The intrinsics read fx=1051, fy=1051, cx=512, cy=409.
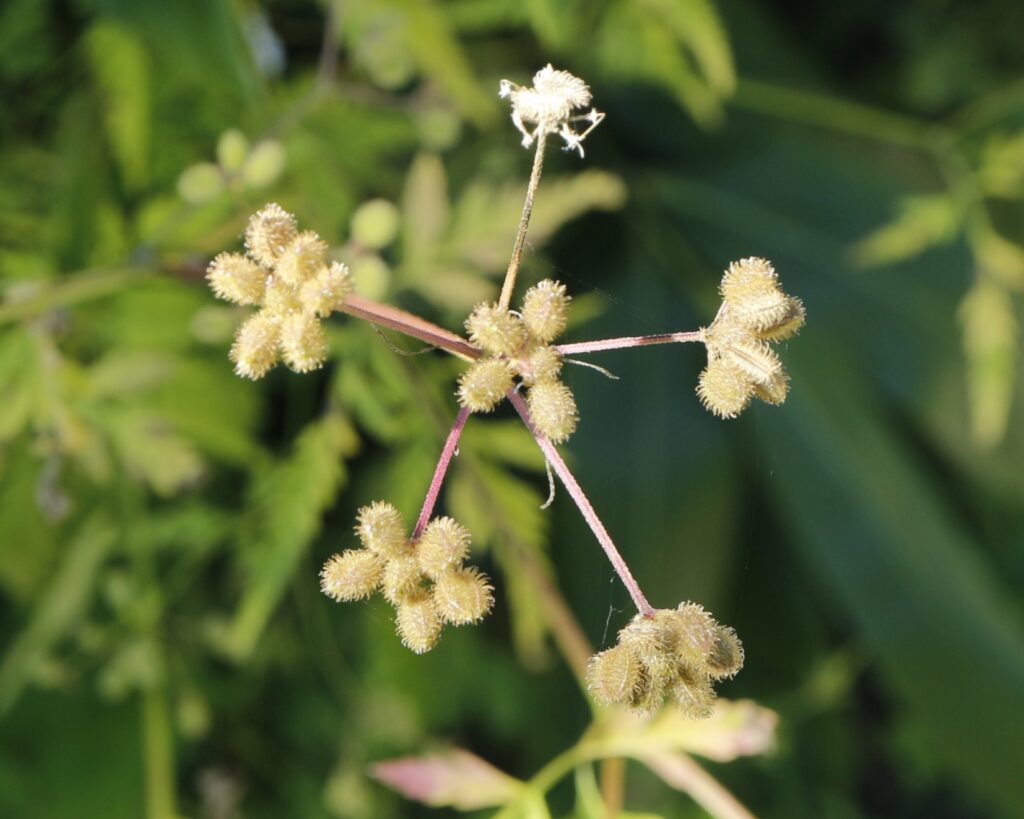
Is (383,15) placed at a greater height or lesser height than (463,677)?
greater

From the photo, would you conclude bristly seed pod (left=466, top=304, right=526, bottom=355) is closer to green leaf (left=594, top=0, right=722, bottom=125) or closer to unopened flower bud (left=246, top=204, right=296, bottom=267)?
unopened flower bud (left=246, top=204, right=296, bottom=267)

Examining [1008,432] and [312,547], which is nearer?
[312,547]

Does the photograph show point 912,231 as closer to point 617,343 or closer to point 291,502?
point 291,502

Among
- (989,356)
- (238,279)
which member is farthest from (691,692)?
(989,356)

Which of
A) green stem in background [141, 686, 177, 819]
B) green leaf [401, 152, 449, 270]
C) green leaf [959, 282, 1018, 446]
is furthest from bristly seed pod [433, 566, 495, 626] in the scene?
green leaf [959, 282, 1018, 446]

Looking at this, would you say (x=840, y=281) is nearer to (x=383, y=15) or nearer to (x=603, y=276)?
(x=603, y=276)

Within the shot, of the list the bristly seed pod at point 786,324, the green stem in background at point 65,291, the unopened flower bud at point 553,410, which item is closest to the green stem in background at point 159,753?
the green stem in background at point 65,291

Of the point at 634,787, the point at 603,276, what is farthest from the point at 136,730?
the point at 603,276

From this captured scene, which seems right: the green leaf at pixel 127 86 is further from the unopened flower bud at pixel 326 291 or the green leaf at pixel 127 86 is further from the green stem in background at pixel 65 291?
the unopened flower bud at pixel 326 291
